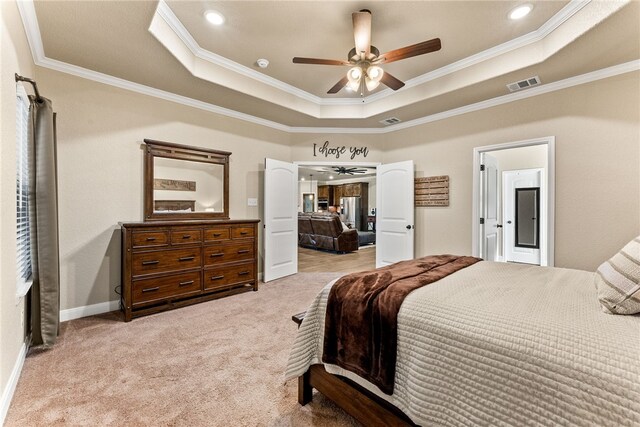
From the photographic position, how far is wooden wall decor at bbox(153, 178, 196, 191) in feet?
11.9

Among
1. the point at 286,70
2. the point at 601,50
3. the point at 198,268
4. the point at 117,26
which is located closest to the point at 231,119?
the point at 286,70

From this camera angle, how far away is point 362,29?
2.40m

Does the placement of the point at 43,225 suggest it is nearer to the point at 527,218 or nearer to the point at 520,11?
the point at 520,11

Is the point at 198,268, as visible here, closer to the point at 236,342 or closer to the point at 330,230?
the point at 236,342

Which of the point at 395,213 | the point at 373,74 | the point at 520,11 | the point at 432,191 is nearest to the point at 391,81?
the point at 373,74

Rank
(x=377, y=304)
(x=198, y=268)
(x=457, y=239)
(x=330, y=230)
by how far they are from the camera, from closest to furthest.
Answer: (x=377, y=304), (x=198, y=268), (x=457, y=239), (x=330, y=230)

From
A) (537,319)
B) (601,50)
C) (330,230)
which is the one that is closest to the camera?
(537,319)

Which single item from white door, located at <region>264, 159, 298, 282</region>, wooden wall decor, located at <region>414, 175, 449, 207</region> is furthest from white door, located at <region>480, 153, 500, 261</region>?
white door, located at <region>264, 159, 298, 282</region>

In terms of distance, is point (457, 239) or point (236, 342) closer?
point (236, 342)

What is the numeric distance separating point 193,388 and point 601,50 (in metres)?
4.46

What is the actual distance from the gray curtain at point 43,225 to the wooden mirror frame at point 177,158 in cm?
110

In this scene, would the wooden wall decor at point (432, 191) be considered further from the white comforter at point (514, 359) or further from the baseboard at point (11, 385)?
the baseboard at point (11, 385)

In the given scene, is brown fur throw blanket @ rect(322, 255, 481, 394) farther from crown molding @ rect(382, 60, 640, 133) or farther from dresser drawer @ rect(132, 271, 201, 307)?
crown molding @ rect(382, 60, 640, 133)

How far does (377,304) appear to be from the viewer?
1.46 m
